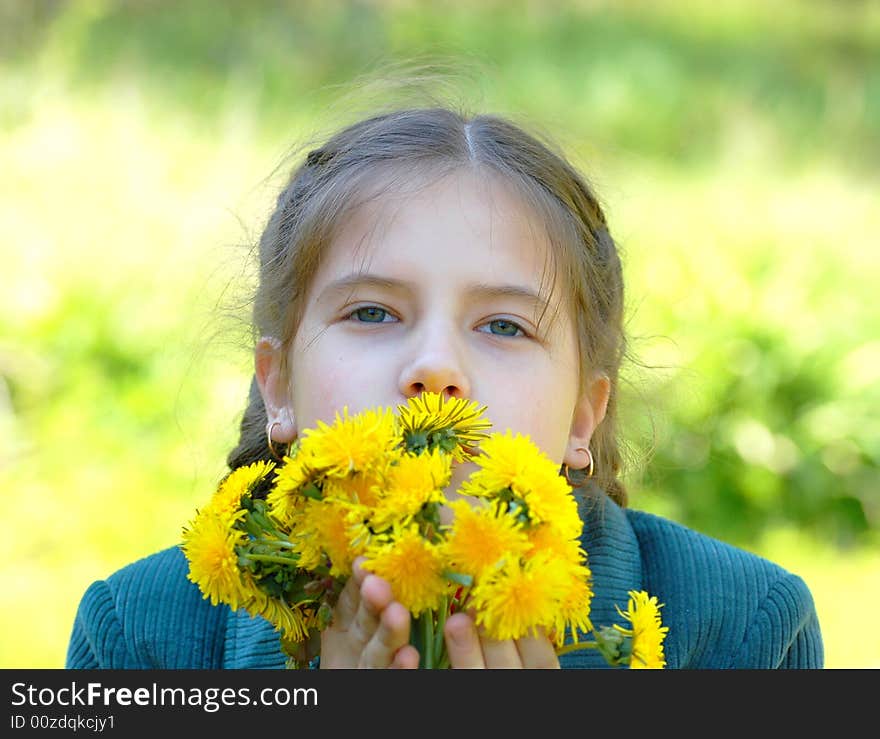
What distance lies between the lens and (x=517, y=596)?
Result: 133cm

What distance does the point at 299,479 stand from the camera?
1.44m

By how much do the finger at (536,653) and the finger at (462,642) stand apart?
101 mm

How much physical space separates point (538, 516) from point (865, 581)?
3061mm

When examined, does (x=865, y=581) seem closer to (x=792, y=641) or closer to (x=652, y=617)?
(x=792, y=641)

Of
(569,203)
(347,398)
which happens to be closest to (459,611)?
(347,398)

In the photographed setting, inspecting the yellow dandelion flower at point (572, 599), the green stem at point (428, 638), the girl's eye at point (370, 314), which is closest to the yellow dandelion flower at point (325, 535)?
the green stem at point (428, 638)

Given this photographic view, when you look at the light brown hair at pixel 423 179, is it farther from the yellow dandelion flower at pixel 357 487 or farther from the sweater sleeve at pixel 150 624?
the yellow dandelion flower at pixel 357 487

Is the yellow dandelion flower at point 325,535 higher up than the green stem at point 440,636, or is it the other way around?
the yellow dandelion flower at point 325,535

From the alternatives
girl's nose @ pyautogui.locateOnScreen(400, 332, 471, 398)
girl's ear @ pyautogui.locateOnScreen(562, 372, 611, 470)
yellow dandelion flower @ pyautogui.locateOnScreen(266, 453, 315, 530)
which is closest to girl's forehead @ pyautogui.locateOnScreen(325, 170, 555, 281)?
girl's nose @ pyautogui.locateOnScreen(400, 332, 471, 398)

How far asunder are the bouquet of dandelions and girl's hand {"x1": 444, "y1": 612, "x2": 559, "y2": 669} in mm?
23

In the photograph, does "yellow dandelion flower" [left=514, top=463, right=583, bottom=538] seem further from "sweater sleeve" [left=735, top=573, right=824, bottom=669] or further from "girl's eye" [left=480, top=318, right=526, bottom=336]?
"sweater sleeve" [left=735, top=573, right=824, bottom=669]

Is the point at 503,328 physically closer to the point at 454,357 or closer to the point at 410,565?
the point at 454,357

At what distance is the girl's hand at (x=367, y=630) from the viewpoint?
1388mm

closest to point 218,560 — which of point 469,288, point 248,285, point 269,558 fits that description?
point 269,558
